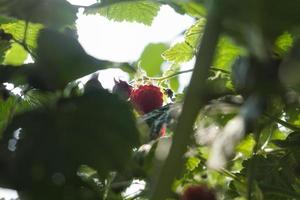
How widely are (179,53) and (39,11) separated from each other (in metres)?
0.57

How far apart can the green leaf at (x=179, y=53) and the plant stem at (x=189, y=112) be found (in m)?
0.67

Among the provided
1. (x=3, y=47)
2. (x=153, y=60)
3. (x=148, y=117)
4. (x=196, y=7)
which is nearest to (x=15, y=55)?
(x=3, y=47)

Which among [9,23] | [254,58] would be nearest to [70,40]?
[254,58]

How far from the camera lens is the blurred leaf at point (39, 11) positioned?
36 cm

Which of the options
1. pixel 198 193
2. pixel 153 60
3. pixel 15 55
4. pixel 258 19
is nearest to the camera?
pixel 258 19

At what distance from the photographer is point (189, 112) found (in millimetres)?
243

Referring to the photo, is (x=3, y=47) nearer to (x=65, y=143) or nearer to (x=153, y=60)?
(x=65, y=143)

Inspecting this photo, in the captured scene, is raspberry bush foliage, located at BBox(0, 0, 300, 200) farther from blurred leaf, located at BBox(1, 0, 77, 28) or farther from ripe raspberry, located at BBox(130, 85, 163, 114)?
ripe raspberry, located at BBox(130, 85, 163, 114)

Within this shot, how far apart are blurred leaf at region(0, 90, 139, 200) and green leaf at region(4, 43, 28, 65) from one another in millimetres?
309

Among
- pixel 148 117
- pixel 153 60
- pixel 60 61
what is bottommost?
pixel 153 60

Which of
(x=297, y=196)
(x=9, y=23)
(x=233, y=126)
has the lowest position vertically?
(x=297, y=196)

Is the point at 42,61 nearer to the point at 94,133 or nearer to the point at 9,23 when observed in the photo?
the point at 94,133

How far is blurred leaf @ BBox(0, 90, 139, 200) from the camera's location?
0.35 m

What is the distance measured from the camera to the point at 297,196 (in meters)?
0.68
